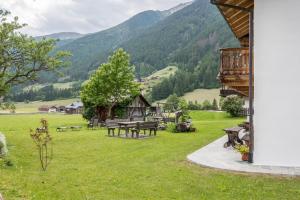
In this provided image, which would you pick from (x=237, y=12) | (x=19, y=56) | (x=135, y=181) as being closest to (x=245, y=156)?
(x=135, y=181)

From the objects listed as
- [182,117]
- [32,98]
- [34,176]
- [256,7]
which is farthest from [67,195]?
[32,98]

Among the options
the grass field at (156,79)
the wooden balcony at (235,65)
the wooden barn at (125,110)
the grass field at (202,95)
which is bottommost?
the wooden barn at (125,110)

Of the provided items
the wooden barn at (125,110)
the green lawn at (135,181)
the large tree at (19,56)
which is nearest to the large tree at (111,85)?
the wooden barn at (125,110)

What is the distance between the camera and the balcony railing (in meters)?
13.8

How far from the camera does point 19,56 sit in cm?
2200

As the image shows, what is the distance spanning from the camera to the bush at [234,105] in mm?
47156

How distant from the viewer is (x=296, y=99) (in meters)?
11.9

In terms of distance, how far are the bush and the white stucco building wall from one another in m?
35.1

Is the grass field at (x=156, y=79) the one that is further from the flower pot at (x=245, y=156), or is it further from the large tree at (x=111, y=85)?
the flower pot at (x=245, y=156)

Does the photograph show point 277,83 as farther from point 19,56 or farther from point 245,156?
point 19,56

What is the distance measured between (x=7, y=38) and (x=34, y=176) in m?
13.0

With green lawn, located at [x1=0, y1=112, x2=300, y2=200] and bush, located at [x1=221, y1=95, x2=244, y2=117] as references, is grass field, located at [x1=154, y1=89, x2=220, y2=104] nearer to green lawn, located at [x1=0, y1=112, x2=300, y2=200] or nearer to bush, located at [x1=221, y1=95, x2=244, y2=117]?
bush, located at [x1=221, y1=95, x2=244, y2=117]

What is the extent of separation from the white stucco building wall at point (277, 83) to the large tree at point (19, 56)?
14.1 m

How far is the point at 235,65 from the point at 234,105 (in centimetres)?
3451
